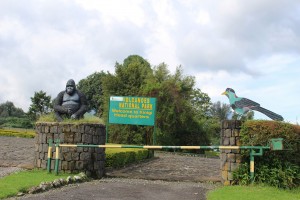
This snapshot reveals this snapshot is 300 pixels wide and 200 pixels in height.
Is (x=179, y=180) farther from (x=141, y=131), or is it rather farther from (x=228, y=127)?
(x=141, y=131)

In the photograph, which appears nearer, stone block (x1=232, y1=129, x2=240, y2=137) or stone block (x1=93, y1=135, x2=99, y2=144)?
stone block (x1=232, y1=129, x2=240, y2=137)

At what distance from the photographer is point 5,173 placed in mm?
9508

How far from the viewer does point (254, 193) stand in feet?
25.7

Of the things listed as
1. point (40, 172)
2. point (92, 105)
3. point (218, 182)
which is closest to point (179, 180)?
point (218, 182)

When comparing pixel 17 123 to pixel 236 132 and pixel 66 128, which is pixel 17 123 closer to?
pixel 66 128

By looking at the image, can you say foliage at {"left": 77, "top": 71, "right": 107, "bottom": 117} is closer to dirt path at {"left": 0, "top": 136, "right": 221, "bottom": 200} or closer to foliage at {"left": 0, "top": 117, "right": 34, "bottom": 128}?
foliage at {"left": 0, "top": 117, "right": 34, "bottom": 128}

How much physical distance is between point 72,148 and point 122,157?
3808 millimetres

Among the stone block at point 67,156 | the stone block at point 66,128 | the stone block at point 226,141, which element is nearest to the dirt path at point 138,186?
the stone block at point 67,156

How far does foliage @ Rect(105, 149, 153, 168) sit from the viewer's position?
41.6 feet

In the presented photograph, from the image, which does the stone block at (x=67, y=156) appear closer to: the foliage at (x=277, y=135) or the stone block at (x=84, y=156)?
the stone block at (x=84, y=156)

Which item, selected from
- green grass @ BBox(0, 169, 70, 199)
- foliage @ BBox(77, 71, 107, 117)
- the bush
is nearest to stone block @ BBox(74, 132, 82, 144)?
green grass @ BBox(0, 169, 70, 199)

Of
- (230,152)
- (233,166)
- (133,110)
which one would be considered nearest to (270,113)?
(230,152)

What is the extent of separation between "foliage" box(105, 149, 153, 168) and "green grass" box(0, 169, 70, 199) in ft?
9.72

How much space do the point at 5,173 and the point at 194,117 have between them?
2155 centimetres
